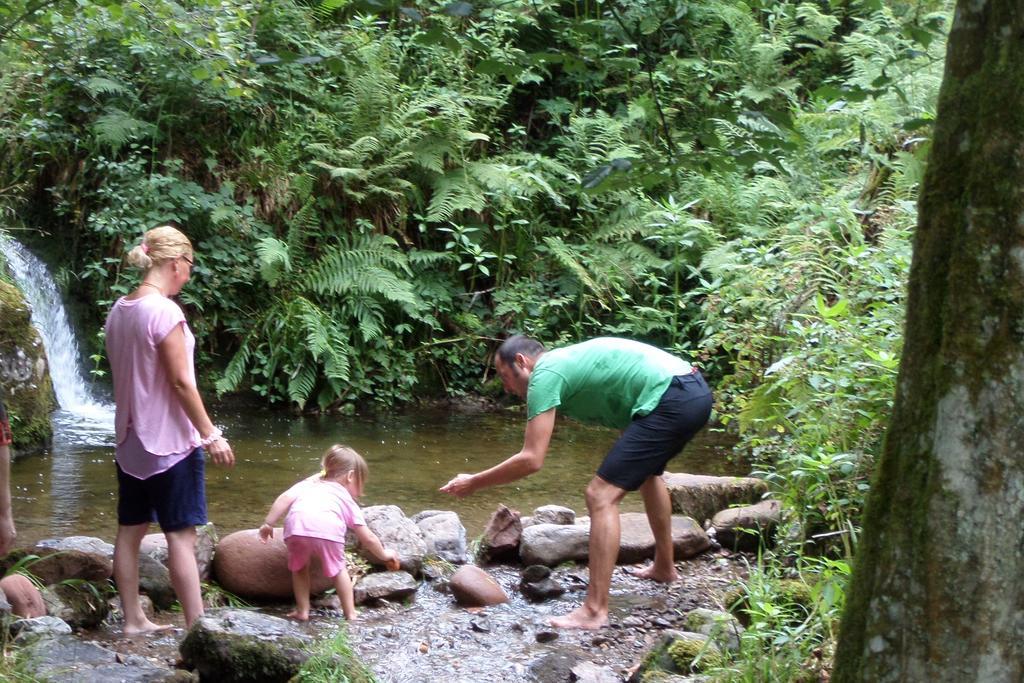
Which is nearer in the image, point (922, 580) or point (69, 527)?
point (922, 580)

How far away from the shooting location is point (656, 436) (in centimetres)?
511

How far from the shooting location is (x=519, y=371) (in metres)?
5.09

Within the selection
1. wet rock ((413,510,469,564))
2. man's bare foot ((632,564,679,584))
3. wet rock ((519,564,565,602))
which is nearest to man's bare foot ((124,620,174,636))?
wet rock ((413,510,469,564))

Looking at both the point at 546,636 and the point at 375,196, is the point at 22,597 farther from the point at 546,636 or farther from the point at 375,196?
the point at 375,196

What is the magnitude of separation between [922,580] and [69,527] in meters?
5.77

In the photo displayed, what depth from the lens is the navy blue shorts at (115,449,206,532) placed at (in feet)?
14.7

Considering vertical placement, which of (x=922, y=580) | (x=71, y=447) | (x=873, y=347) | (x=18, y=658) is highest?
(x=873, y=347)

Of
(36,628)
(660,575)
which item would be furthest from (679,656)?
(36,628)

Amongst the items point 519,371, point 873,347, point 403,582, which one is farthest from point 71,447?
point 873,347

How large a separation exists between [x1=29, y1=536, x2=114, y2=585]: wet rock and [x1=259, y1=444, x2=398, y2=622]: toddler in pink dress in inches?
31.0

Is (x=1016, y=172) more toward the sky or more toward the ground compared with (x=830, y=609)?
more toward the sky

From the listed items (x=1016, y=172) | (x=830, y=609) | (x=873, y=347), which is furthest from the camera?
(x=873, y=347)

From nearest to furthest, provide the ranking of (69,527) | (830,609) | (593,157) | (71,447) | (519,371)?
(830,609) → (519,371) → (69,527) → (71,447) → (593,157)

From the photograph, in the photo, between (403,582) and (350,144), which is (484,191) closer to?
(350,144)
